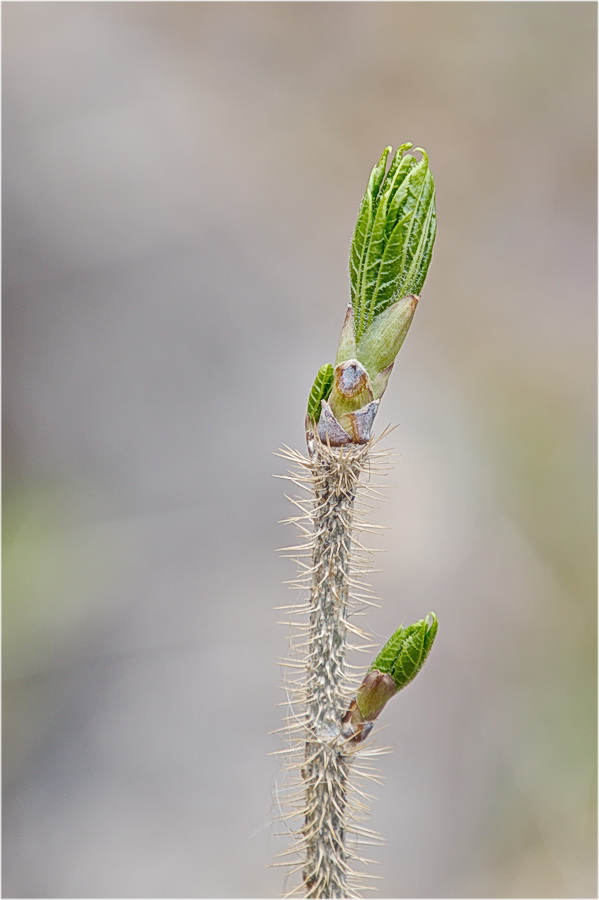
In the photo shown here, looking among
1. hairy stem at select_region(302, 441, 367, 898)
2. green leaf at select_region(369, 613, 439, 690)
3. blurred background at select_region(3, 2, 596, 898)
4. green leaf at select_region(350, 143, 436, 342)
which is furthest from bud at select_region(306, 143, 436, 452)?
blurred background at select_region(3, 2, 596, 898)

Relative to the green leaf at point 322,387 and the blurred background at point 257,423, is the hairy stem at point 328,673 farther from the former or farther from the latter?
the blurred background at point 257,423

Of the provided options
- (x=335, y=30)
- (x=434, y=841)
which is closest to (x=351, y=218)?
(x=335, y=30)

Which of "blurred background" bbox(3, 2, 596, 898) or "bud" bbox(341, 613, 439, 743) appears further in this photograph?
"blurred background" bbox(3, 2, 596, 898)

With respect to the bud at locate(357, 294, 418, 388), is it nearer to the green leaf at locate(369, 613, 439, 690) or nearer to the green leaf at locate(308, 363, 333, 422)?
the green leaf at locate(308, 363, 333, 422)

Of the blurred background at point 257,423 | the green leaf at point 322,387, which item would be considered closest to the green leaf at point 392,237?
the green leaf at point 322,387

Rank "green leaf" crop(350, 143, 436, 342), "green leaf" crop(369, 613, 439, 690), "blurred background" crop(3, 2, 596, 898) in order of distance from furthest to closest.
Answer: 1. "blurred background" crop(3, 2, 596, 898)
2. "green leaf" crop(369, 613, 439, 690)
3. "green leaf" crop(350, 143, 436, 342)

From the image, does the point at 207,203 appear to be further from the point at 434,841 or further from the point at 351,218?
the point at 434,841
